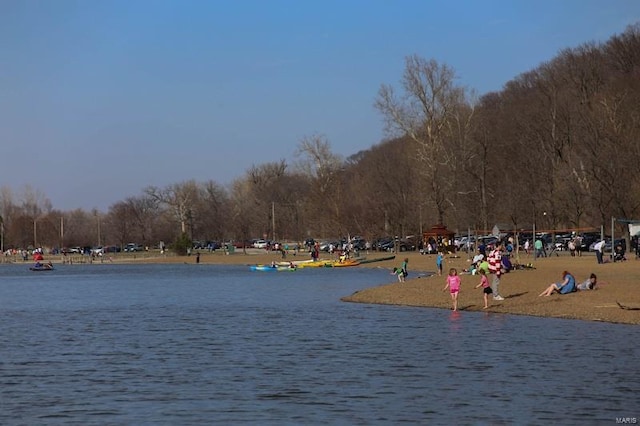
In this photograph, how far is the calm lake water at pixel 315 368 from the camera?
58.3 feet

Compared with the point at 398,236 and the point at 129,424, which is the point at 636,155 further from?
the point at 129,424

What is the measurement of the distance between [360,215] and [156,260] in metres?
27.9

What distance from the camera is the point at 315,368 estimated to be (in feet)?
75.8

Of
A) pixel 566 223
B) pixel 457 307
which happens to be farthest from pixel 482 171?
pixel 457 307

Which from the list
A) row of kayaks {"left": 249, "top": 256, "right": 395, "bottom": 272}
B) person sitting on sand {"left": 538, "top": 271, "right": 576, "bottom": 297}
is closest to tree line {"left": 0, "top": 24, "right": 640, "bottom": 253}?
row of kayaks {"left": 249, "top": 256, "right": 395, "bottom": 272}

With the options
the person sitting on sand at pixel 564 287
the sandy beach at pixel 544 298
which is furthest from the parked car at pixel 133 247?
the person sitting on sand at pixel 564 287

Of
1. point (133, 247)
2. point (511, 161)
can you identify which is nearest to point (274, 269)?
point (511, 161)

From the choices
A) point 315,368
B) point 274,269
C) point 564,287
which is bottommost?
point 315,368

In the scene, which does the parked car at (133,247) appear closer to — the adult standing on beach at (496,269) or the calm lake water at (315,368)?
the calm lake water at (315,368)

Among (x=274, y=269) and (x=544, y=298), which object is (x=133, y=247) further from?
(x=544, y=298)

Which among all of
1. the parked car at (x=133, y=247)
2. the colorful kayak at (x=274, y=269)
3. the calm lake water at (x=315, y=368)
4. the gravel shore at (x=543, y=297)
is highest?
the parked car at (x=133, y=247)

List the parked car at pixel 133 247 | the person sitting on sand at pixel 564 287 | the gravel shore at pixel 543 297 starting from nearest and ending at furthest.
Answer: the gravel shore at pixel 543 297
the person sitting on sand at pixel 564 287
the parked car at pixel 133 247

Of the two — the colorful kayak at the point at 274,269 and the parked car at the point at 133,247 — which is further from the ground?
the parked car at the point at 133,247

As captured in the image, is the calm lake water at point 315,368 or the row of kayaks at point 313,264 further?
the row of kayaks at point 313,264
